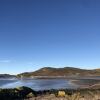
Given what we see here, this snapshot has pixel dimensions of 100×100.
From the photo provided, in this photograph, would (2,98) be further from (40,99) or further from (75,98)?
(75,98)

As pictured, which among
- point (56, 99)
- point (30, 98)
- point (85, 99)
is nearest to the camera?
point (85, 99)

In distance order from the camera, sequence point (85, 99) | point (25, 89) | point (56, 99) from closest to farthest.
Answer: point (85, 99), point (56, 99), point (25, 89)

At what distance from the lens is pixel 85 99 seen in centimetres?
2800

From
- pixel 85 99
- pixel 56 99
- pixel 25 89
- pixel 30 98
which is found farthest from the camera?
pixel 25 89

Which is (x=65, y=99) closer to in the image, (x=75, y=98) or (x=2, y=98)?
(x=75, y=98)

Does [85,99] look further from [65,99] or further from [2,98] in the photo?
[2,98]

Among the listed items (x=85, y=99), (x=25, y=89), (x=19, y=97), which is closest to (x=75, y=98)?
(x=85, y=99)

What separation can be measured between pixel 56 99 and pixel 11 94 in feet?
22.4

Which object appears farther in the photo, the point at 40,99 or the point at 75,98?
the point at 40,99

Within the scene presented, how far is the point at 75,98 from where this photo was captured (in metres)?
28.1

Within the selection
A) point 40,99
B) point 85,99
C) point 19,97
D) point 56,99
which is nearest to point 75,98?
point 85,99

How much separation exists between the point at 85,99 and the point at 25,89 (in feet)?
42.8

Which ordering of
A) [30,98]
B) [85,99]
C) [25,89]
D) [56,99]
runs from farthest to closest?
[25,89] → [30,98] → [56,99] → [85,99]

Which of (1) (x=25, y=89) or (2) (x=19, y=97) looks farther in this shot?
(1) (x=25, y=89)
